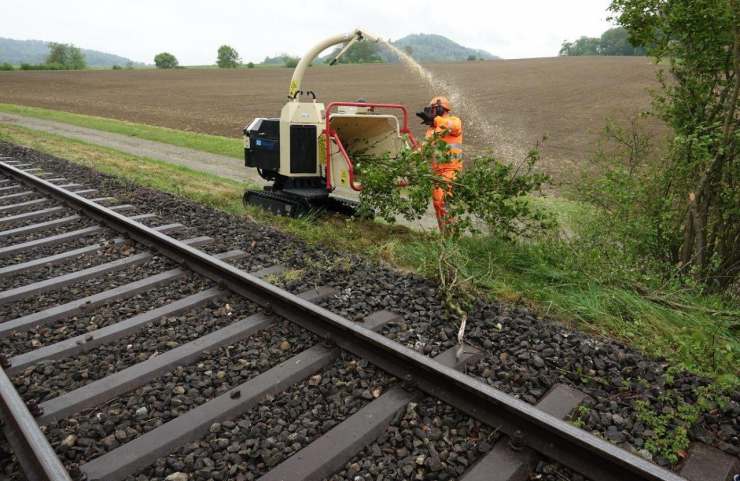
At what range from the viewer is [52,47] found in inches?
4028

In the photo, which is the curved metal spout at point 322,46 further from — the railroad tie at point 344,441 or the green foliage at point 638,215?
the railroad tie at point 344,441

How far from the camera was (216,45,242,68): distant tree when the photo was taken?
9975 cm

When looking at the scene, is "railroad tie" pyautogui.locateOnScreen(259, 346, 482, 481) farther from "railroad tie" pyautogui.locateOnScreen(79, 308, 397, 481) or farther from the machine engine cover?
the machine engine cover

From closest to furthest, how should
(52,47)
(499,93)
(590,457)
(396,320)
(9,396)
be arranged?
(590,457)
(9,396)
(396,320)
(499,93)
(52,47)

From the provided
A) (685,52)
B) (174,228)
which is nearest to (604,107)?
(685,52)

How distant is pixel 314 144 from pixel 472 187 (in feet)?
8.82

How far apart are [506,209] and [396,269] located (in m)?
1.47

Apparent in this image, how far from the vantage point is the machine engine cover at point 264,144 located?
8031 mm

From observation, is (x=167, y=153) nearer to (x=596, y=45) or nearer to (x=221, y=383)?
(x=221, y=383)

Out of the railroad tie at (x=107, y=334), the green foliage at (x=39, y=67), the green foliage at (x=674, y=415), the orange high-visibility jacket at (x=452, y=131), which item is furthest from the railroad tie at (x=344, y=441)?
the green foliage at (x=39, y=67)

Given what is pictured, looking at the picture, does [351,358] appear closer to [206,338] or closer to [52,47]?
[206,338]

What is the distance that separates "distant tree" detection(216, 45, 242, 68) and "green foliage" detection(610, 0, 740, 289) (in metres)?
102

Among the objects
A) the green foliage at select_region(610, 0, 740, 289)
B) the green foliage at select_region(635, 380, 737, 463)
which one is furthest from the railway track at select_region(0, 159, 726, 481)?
the green foliage at select_region(610, 0, 740, 289)

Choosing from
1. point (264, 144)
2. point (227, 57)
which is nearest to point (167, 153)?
point (264, 144)
